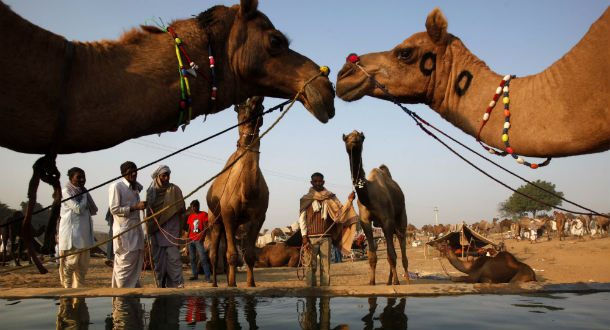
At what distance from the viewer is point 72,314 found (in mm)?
3531

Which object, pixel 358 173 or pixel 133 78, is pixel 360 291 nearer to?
pixel 133 78

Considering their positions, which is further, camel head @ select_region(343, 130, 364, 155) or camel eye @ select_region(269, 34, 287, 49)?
camel head @ select_region(343, 130, 364, 155)

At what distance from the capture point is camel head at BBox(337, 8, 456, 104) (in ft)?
12.8

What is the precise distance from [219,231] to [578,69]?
739 centimetres

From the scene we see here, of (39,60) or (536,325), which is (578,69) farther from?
(39,60)

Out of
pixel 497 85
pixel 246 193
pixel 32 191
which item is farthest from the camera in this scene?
pixel 246 193

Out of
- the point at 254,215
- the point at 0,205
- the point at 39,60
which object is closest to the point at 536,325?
the point at 39,60

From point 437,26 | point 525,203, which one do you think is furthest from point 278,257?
point 525,203

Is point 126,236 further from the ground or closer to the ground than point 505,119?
closer to the ground

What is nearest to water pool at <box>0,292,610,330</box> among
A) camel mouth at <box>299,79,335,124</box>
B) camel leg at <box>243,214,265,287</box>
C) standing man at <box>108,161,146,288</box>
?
camel mouth at <box>299,79,335,124</box>

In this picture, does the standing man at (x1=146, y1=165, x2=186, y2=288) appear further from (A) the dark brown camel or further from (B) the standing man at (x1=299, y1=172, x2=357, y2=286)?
(A) the dark brown camel

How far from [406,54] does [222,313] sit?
106 inches

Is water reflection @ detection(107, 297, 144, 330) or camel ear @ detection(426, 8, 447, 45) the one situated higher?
camel ear @ detection(426, 8, 447, 45)

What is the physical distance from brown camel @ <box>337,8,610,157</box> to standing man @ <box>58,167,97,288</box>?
4951 millimetres
